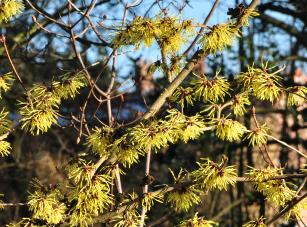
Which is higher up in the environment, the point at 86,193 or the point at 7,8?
the point at 7,8

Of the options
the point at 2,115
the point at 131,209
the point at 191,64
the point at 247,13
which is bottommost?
the point at 131,209

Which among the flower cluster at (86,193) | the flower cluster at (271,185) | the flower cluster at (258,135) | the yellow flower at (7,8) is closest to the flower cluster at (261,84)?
the flower cluster at (258,135)

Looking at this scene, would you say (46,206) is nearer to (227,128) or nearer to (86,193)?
(86,193)

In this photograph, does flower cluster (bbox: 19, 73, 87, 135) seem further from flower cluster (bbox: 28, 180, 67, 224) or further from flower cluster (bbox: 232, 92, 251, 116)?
flower cluster (bbox: 232, 92, 251, 116)

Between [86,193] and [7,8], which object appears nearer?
[86,193]

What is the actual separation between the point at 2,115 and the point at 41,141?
7.99 meters

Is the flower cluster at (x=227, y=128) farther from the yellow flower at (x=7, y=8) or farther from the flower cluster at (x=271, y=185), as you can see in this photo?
the yellow flower at (x=7, y=8)

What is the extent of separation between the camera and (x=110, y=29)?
Answer: 9.59ft

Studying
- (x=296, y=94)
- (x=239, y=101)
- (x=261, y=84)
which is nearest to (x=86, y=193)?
(x=239, y=101)

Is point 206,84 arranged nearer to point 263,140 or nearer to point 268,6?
point 263,140

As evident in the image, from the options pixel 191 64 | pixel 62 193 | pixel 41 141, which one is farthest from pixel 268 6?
pixel 41 141

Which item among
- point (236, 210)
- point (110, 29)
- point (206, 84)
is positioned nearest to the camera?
point (206, 84)

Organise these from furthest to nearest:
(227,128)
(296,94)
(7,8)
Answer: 1. (7,8)
2. (296,94)
3. (227,128)

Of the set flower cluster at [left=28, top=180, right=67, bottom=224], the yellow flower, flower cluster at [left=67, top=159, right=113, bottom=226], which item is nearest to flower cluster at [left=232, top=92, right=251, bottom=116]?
flower cluster at [left=67, top=159, right=113, bottom=226]
